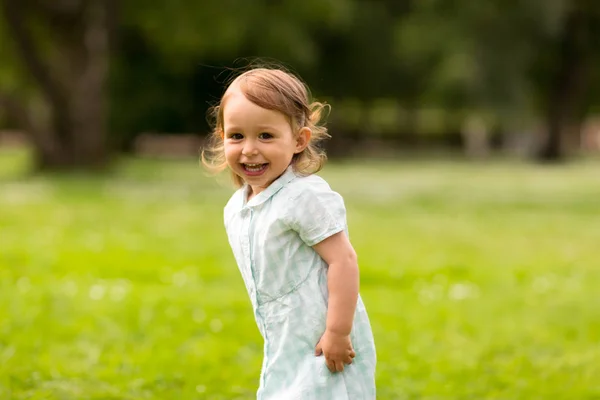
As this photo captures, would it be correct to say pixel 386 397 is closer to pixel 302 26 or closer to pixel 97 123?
pixel 97 123

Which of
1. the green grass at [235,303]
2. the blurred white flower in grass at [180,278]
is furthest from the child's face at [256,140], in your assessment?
the blurred white flower in grass at [180,278]

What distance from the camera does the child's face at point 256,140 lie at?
3254 mm

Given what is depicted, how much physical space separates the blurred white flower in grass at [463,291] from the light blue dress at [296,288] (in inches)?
208

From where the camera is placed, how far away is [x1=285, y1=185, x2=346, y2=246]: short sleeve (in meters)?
3.19

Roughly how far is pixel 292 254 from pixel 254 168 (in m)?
0.34

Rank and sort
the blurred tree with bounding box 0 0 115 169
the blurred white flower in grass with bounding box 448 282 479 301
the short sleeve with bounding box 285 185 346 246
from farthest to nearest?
the blurred tree with bounding box 0 0 115 169 → the blurred white flower in grass with bounding box 448 282 479 301 → the short sleeve with bounding box 285 185 346 246

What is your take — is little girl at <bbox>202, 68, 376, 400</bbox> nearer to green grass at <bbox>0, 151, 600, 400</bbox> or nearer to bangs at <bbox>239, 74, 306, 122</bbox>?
bangs at <bbox>239, 74, 306, 122</bbox>

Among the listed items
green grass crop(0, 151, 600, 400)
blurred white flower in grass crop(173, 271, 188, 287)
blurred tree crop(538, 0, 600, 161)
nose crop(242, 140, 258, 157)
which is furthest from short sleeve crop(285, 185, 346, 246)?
blurred tree crop(538, 0, 600, 161)

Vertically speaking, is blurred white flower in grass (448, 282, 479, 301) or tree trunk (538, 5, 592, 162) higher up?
blurred white flower in grass (448, 282, 479, 301)

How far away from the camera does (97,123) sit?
26.8 metres

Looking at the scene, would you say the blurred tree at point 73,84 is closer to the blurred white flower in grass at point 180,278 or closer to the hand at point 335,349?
the blurred white flower in grass at point 180,278

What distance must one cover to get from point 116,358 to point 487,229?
9340 millimetres

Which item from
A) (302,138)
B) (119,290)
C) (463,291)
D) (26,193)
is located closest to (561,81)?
(26,193)

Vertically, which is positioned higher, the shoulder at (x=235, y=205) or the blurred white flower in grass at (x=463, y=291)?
the shoulder at (x=235, y=205)
